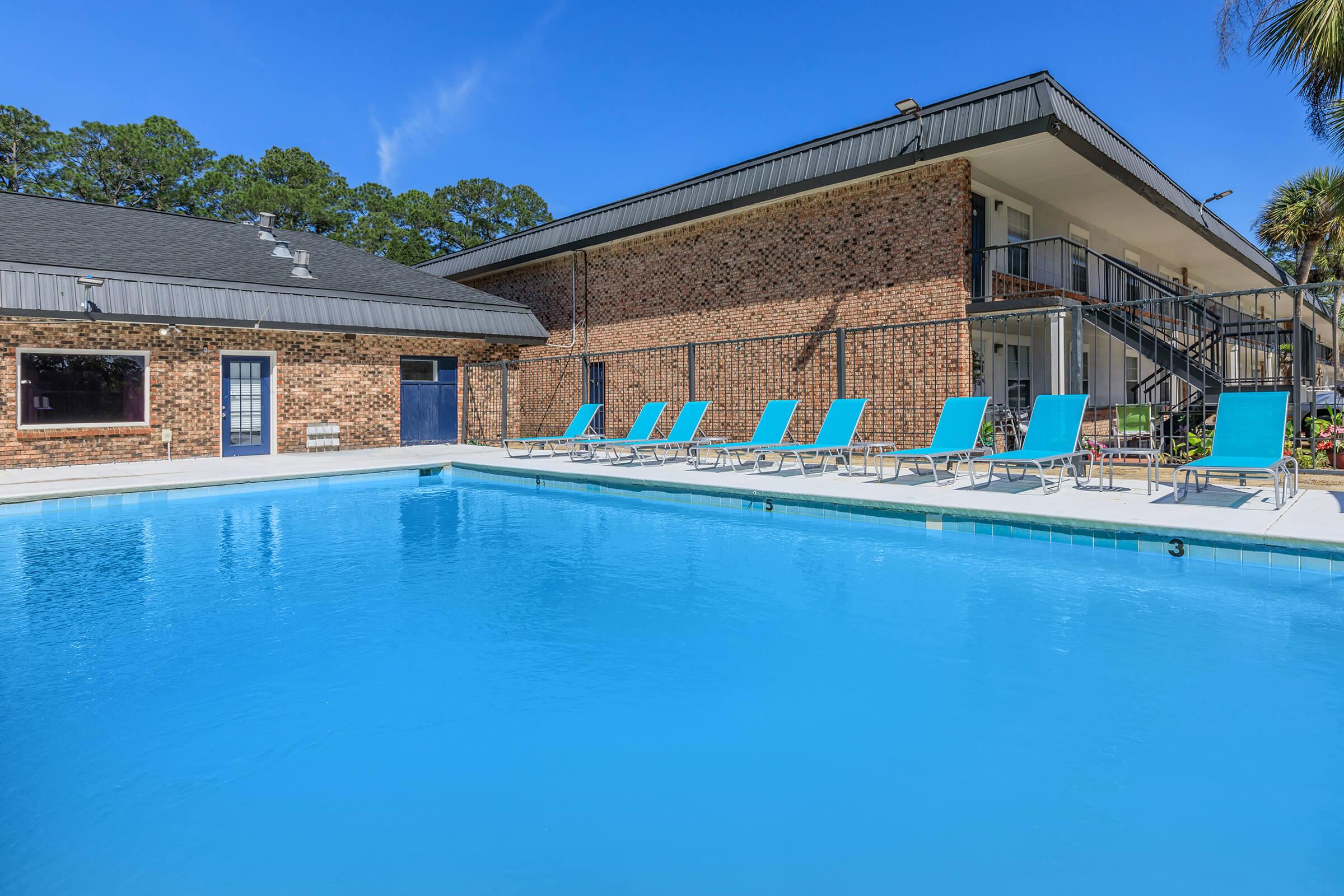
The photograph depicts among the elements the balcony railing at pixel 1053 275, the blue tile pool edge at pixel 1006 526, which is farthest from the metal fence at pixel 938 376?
the blue tile pool edge at pixel 1006 526

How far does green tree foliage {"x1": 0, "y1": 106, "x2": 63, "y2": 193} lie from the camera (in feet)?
102

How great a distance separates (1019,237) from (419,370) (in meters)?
12.7

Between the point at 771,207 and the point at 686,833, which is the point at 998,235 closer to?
the point at 771,207

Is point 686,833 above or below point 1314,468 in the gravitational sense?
below

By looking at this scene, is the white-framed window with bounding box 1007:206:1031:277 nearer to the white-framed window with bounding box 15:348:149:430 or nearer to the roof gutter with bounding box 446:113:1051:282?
the roof gutter with bounding box 446:113:1051:282

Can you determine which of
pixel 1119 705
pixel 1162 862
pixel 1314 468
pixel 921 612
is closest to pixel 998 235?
pixel 1314 468

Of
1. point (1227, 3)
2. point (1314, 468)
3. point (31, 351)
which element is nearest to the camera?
point (1314, 468)

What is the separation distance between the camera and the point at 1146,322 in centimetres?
1452

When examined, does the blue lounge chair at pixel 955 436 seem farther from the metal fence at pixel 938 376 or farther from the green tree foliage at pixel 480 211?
the green tree foliage at pixel 480 211

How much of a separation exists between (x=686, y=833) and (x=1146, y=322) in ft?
51.2

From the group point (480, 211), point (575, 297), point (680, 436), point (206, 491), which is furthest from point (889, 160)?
point (480, 211)

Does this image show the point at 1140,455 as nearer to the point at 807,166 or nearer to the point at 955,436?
the point at 955,436

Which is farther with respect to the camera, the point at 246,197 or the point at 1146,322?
the point at 246,197

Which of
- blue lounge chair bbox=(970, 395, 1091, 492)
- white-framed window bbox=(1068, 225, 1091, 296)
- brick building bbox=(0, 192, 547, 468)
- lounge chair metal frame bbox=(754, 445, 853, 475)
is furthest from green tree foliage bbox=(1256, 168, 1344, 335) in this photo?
brick building bbox=(0, 192, 547, 468)
